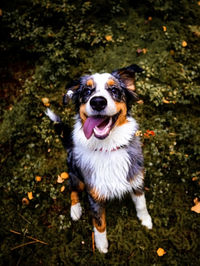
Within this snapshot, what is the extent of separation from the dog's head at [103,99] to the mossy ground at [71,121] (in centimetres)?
132

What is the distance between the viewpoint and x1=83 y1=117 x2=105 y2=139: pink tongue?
2.38 m

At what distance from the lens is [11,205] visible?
11.8 ft

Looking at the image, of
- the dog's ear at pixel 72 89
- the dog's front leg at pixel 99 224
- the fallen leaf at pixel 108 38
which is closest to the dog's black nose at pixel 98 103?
the dog's ear at pixel 72 89

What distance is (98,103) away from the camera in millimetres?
2184

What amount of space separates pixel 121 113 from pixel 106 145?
17.5 inches

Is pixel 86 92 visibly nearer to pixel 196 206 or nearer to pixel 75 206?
pixel 75 206

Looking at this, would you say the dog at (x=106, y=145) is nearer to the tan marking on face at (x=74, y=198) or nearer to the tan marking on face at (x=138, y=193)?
the tan marking on face at (x=138, y=193)

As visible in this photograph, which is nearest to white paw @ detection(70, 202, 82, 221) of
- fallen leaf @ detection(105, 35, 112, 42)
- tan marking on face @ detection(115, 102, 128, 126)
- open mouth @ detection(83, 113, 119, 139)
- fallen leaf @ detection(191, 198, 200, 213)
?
open mouth @ detection(83, 113, 119, 139)

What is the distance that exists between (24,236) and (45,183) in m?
0.88

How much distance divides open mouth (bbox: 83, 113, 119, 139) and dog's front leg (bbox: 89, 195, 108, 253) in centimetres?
96

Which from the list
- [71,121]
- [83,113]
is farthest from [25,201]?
[83,113]

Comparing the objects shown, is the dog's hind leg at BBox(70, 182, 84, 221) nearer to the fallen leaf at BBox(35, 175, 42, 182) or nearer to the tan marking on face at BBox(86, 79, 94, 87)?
the fallen leaf at BBox(35, 175, 42, 182)

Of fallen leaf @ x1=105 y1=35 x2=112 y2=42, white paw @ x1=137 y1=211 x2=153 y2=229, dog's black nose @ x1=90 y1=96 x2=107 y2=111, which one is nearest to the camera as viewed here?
dog's black nose @ x1=90 y1=96 x2=107 y2=111

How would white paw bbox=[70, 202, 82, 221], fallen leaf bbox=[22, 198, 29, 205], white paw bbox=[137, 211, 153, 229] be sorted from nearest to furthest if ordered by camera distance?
white paw bbox=[137, 211, 153, 229], white paw bbox=[70, 202, 82, 221], fallen leaf bbox=[22, 198, 29, 205]
